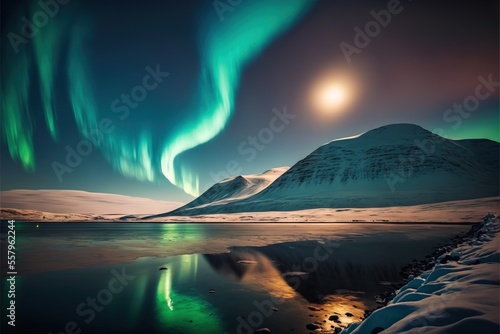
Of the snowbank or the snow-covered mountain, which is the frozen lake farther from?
the snow-covered mountain

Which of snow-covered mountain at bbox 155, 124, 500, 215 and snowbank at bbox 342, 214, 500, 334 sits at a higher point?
snow-covered mountain at bbox 155, 124, 500, 215

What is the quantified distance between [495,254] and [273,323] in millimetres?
9649

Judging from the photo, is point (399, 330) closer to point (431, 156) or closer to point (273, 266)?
point (273, 266)

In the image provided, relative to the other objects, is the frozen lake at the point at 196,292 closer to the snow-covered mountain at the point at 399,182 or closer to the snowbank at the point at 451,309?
the snowbank at the point at 451,309

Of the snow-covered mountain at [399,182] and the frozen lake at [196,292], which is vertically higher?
the snow-covered mountain at [399,182]

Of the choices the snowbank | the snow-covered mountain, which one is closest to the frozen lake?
the snowbank

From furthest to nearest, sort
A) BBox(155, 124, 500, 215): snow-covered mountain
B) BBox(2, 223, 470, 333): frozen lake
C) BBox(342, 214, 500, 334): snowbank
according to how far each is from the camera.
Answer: BBox(155, 124, 500, 215): snow-covered mountain → BBox(2, 223, 470, 333): frozen lake → BBox(342, 214, 500, 334): snowbank

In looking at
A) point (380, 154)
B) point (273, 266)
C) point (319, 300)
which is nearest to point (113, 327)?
point (319, 300)

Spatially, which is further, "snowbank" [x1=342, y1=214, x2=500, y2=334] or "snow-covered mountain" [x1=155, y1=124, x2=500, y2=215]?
"snow-covered mountain" [x1=155, y1=124, x2=500, y2=215]

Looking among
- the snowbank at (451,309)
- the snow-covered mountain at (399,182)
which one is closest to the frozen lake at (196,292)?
the snowbank at (451,309)

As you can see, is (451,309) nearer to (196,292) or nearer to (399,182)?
(196,292)

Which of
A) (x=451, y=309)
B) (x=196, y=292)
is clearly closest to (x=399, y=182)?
(x=196, y=292)

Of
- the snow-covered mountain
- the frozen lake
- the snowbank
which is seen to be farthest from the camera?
the snow-covered mountain

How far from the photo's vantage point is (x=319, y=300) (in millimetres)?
13414
